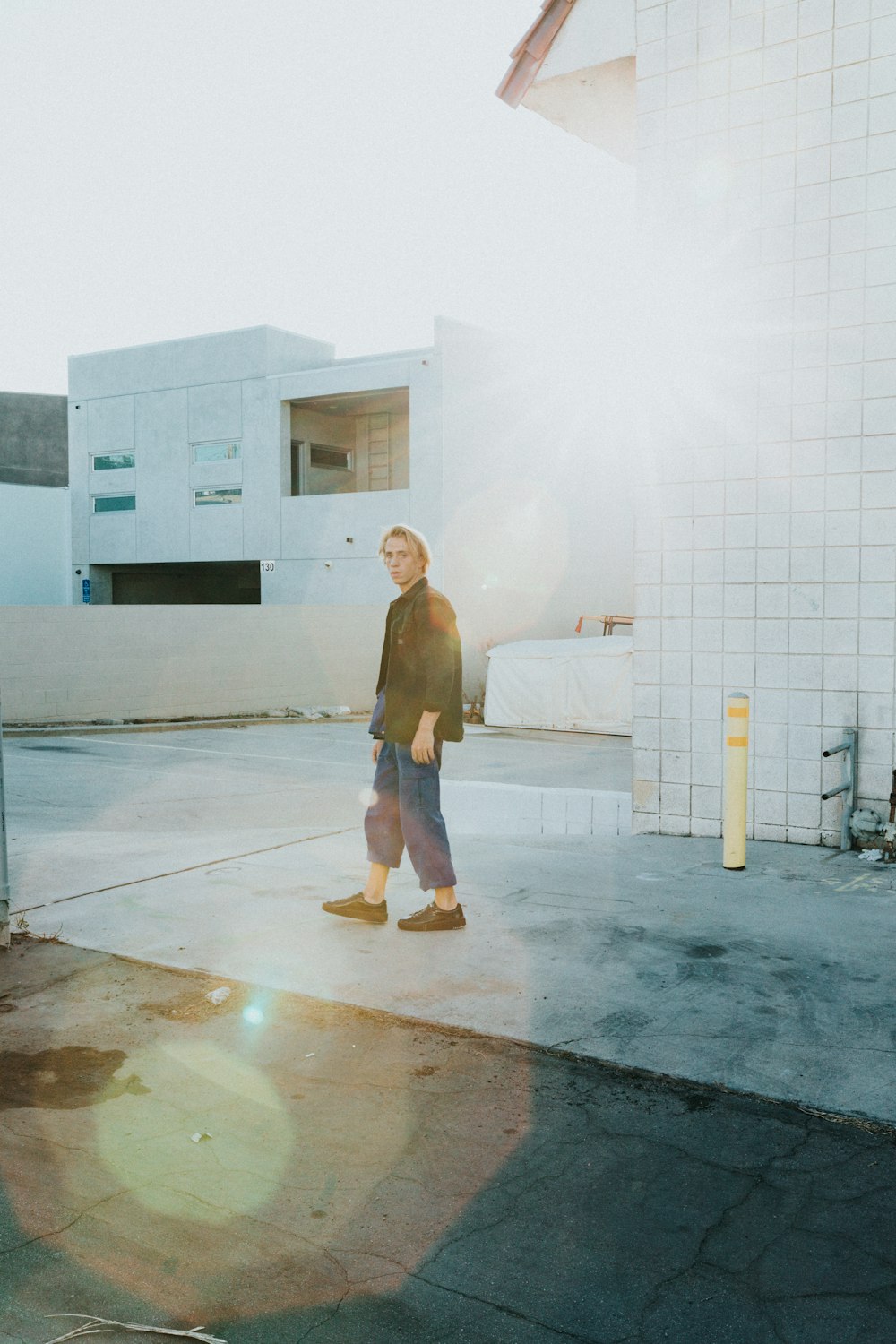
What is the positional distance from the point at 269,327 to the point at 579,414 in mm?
8454

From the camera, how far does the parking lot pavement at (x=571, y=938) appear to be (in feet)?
12.7

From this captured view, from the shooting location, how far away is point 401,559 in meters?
5.24

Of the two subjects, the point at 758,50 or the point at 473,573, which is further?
the point at 473,573

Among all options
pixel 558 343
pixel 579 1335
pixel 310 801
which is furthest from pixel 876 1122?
pixel 558 343

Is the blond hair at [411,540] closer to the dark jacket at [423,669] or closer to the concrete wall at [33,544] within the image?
the dark jacket at [423,669]

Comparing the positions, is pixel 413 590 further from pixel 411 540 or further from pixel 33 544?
pixel 33 544

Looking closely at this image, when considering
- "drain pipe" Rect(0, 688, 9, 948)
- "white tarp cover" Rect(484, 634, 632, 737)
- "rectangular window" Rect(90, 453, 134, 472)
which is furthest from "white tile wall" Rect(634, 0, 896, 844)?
"rectangular window" Rect(90, 453, 134, 472)

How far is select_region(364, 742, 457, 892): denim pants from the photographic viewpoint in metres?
5.24

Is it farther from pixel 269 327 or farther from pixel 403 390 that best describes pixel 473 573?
pixel 269 327

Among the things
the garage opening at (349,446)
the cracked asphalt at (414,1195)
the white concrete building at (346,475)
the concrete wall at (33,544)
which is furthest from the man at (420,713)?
the concrete wall at (33,544)

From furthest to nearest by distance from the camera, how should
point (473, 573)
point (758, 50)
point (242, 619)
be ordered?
point (473, 573) < point (242, 619) < point (758, 50)

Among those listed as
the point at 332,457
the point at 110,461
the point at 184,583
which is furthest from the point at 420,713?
the point at 184,583

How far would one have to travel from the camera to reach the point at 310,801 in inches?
469

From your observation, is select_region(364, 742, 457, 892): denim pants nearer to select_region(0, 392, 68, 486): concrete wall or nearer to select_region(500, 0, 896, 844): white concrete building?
select_region(500, 0, 896, 844): white concrete building
